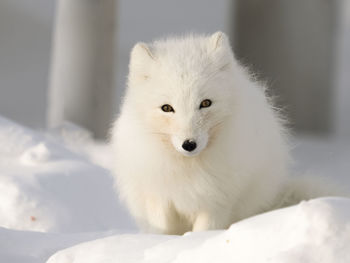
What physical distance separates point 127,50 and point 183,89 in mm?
13973

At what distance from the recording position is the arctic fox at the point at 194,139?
145 inches

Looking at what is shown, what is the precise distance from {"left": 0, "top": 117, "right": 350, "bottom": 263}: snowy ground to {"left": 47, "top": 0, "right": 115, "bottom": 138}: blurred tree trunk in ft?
2.26

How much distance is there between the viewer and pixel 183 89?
3641 mm

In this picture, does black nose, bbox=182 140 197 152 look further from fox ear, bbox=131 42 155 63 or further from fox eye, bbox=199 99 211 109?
fox ear, bbox=131 42 155 63

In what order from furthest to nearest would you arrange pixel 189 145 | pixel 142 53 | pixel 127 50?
pixel 127 50 < pixel 142 53 < pixel 189 145

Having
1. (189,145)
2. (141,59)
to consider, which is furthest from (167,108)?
(141,59)

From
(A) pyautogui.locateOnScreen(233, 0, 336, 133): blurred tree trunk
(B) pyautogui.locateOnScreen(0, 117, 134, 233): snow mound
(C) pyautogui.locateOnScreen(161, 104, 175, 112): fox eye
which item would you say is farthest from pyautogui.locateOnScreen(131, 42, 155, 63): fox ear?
(A) pyautogui.locateOnScreen(233, 0, 336, 133): blurred tree trunk

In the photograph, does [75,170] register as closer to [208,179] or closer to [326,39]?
[208,179]

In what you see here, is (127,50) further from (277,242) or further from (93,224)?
(277,242)

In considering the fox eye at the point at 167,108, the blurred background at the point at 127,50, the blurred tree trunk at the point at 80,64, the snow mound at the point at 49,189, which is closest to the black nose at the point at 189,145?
the fox eye at the point at 167,108

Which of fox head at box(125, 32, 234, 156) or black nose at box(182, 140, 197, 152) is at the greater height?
fox head at box(125, 32, 234, 156)

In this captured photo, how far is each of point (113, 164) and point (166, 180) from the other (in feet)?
1.65

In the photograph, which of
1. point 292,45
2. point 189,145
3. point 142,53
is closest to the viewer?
point 189,145

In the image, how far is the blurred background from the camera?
8578 millimetres
